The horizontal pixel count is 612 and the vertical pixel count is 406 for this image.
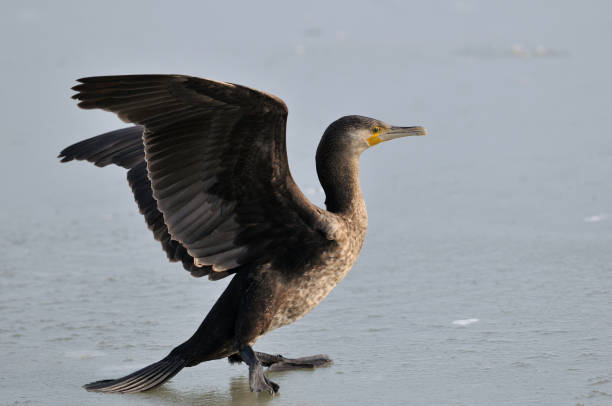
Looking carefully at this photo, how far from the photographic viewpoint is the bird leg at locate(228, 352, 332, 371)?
4.43 meters

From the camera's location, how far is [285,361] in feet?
14.7

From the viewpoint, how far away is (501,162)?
746cm

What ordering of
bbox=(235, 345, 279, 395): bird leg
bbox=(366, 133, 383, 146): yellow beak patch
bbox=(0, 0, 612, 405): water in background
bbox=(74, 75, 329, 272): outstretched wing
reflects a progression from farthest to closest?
bbox=(366, 133, 383, 146): yellow beak patch
bbox=(0, 0, 612, 405): water in background
bbox=(235, 345, 279, 395): bird leg
bbox=(74, 75, 329, 272): outstretched wing

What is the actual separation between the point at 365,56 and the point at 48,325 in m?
6.38

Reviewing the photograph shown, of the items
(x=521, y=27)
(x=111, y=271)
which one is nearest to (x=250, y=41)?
(x=521, y=27)

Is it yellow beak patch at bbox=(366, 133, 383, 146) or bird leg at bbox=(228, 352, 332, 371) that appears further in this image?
yellow beak patch at bbox=(366, 133, 383, 146)

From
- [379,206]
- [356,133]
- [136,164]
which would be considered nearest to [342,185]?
[356,133]

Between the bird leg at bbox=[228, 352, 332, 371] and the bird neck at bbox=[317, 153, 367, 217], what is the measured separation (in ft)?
2.07

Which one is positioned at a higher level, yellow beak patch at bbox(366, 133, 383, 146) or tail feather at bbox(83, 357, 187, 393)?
yellow beak patch at bbox(366, 133, 383, 146)

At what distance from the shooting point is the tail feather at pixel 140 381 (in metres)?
4.19

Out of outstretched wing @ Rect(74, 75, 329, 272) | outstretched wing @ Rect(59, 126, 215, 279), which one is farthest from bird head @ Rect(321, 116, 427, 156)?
outstretched wing @ Rect(59, 126, 215, 279)

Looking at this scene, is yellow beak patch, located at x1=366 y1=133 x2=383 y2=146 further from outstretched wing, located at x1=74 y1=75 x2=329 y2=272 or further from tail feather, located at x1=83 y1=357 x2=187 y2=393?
tail feather, located at x1=83 y1=357 x2=187 y2=393

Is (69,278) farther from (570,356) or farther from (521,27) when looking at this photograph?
(521,27)

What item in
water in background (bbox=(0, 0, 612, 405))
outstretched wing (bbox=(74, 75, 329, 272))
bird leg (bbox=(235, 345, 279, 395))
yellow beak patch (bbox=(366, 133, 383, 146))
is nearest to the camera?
outstretched wing (bbox=(74, 75, 329, 272))
